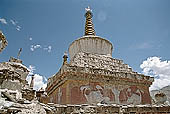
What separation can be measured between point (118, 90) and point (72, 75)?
3.57 m

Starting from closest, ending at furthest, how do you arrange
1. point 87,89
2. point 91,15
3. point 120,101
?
1. point 87,89
2. point 120,101
3. point 91,15

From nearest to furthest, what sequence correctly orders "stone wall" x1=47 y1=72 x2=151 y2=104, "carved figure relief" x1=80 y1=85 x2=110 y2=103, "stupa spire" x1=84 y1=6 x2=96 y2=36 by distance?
"stone wall" x1=47 y1=72 x2=151 y2=104, "carved figure relief" x1=80 y1=85 x2=110 y2=103, "stupa spire" x1=84 y1=6 x2=96 y2=36

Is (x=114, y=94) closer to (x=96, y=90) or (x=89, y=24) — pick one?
(x=96, y=90)

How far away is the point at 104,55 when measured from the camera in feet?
44.7

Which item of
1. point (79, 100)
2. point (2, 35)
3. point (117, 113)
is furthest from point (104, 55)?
point (2, 35)

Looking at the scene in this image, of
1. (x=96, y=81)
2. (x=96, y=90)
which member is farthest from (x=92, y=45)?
(x=96, y=90)

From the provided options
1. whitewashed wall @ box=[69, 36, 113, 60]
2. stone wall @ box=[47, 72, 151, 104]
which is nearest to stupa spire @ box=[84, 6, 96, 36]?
whitewashed wall @ box=[69, 36, 113, 60]

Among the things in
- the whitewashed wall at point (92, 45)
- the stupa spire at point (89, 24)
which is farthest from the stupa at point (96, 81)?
the stupa spire at point (89, 24)

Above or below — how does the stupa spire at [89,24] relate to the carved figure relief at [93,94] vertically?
above

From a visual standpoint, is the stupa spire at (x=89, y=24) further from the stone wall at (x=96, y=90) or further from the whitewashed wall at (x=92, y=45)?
the stone wall at (x=96, y=90)

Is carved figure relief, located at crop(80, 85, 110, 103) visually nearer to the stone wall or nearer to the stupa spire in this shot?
the stone wall

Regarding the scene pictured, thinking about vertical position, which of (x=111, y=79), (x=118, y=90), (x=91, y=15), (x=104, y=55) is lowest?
(x=118, y=90)

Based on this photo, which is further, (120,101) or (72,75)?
(120,101)

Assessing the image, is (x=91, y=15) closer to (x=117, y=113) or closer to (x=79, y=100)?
(x=79, y=100)
